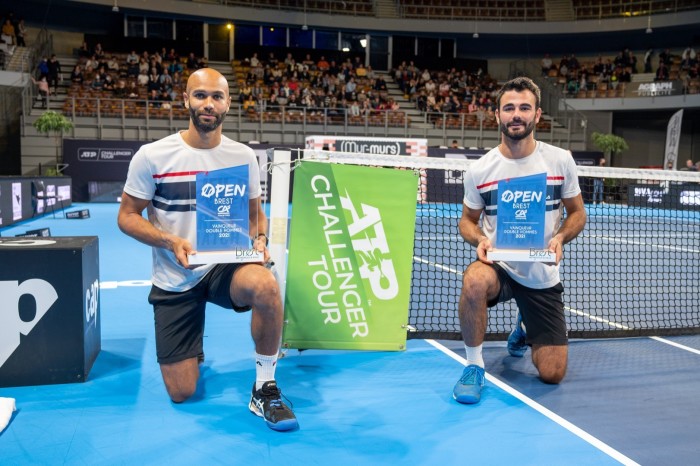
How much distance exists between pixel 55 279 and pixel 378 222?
90.8 inches

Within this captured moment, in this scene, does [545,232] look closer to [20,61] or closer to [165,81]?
[165,81]

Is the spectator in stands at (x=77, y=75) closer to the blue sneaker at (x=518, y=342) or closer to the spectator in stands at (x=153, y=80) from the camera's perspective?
the spectator in stands at (x=153, y=80)

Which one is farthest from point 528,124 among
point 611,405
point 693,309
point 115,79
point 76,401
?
point 115,79

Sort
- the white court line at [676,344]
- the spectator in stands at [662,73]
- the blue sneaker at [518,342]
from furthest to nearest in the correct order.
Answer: the spectator in stands at [662,73], the white court line at [676,344], the blue sneaker at [518,342]

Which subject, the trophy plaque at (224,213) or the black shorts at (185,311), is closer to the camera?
the trophy plaque at (224,213)

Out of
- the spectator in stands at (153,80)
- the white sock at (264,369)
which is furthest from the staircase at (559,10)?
the white sock at (264,369)

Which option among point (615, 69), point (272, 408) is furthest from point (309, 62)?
point (272, 408)

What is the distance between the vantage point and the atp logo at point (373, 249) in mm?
4773

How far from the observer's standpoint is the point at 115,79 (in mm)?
24812

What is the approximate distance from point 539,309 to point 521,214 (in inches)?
27.9

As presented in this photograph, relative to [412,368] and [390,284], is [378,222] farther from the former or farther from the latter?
[412,368]

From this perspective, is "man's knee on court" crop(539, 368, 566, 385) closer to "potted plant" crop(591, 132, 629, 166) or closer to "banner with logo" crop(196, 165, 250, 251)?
"banner with logo" crop(196, 165, 250, 251)

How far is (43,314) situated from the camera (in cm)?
398

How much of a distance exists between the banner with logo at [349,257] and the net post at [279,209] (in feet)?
0.43
